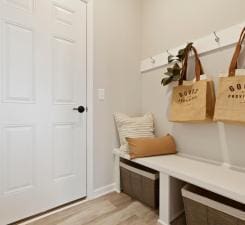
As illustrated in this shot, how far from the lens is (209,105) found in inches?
59.7

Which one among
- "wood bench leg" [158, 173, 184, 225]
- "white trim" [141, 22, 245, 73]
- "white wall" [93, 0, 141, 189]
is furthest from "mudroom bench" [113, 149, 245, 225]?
"white trim" [141, 22, 245, 73]

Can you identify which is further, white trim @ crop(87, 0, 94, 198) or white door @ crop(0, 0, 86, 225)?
white trim @ crop(87, 0, 94, 198)

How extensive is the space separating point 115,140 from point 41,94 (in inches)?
36.9

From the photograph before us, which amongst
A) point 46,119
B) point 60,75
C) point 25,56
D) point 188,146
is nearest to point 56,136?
point 46,119

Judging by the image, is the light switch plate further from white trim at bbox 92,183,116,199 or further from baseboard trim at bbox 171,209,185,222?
baseboard trim at bbox 171,209,185,222

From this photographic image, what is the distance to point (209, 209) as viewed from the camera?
1214mm

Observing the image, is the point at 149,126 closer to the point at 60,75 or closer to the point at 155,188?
the point at 155,188

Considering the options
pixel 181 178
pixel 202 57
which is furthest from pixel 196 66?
pixel 181 178

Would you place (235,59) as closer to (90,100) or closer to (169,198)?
(169,198)

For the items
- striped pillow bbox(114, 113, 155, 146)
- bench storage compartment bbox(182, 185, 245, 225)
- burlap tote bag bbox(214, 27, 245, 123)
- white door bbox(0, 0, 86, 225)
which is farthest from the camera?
striped pillow bbox(114, 113, 155, 146)

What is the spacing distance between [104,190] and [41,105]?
112cm

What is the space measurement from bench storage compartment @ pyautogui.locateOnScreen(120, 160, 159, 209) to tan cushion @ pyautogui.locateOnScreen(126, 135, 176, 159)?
0.17 meters

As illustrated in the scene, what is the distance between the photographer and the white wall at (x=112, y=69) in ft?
6.38

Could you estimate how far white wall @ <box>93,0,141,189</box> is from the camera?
1943mm
